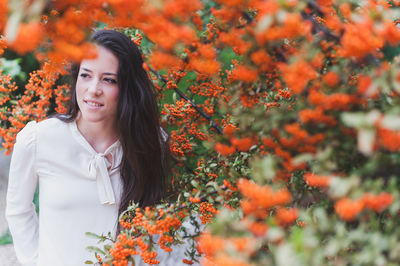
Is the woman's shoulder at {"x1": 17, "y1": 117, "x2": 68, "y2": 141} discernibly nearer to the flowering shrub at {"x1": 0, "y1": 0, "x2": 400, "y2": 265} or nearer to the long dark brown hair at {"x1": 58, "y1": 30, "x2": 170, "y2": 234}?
the long dark brown hair at {"x1": 58, "y1": 30, "x2": 170, "y2": 234}

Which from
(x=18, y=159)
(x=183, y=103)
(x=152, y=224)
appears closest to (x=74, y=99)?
(x=18, y=159)

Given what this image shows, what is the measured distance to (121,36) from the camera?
1.73 metres

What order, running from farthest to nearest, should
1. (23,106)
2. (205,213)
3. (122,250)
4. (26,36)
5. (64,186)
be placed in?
(23,106) → (64,186) → (205,213) → (122,250) → (26,36)

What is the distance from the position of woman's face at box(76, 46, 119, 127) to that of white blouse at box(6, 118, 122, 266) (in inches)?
9.3

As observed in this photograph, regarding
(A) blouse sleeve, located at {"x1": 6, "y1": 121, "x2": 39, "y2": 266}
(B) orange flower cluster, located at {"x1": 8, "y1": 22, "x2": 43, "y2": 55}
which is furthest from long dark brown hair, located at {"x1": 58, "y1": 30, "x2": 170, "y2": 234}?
(B) orange flower cluster, located at {"x1": 8, "y1": 22, "x2": 43, "y2": 55}

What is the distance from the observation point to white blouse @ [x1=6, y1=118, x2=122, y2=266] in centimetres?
177

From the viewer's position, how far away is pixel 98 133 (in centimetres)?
189

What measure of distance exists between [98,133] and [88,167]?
0.66ft

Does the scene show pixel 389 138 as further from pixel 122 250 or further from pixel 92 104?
pixel 92 104

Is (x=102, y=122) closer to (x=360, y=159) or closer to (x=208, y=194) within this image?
(x=208, y=194)

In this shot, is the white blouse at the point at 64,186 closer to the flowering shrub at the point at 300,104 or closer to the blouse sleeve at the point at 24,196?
the blouse sleeve at the point at 24,196

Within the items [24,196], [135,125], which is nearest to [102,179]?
[135,125]

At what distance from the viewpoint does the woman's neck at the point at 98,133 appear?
1866 millimetres

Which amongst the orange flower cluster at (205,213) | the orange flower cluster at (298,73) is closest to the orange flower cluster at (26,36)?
the orange flower cluster at (298,73)
